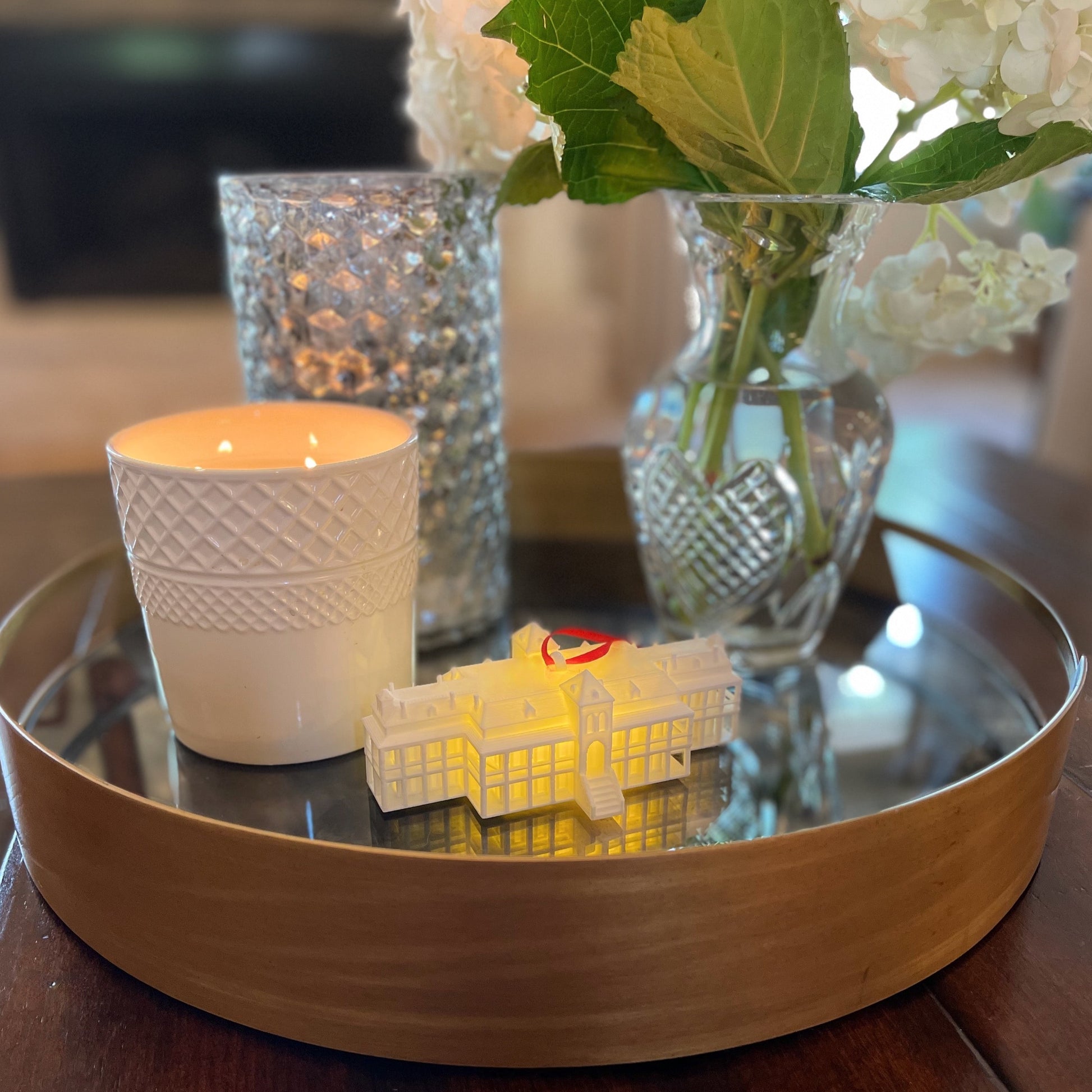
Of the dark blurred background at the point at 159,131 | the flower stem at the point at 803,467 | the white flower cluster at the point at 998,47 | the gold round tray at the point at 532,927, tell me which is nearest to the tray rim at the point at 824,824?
the gold round tray at the point at 532,927

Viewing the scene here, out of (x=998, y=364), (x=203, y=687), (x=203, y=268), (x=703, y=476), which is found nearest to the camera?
(x=203, y=687)

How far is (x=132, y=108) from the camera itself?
265 centimetres

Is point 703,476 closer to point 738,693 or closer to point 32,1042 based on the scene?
point 738,693

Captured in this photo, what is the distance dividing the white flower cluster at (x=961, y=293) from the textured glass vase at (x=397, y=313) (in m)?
0.20

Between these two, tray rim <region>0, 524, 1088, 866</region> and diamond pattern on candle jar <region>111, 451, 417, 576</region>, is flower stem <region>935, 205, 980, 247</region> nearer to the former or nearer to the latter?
tray rim <region>0, 524, 1088, 866</region>

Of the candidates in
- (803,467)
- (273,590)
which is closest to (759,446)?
(803,467)

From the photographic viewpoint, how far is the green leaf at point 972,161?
0.39 m

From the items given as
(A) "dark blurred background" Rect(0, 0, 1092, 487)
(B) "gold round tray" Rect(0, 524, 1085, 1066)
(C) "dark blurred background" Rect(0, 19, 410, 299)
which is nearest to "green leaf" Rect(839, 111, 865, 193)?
(B) "gold round tray" Rect(0, 524, 1085, 1066)

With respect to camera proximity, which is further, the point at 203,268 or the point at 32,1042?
the point at 203,268

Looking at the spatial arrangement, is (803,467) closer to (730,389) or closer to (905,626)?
(730,389)

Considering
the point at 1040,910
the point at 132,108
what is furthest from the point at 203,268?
the point at 1040,910

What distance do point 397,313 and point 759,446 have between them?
0.66ft

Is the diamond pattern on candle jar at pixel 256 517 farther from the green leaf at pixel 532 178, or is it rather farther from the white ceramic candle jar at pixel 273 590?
the green leaf at pixel 532 178

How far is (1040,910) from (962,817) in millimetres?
81
